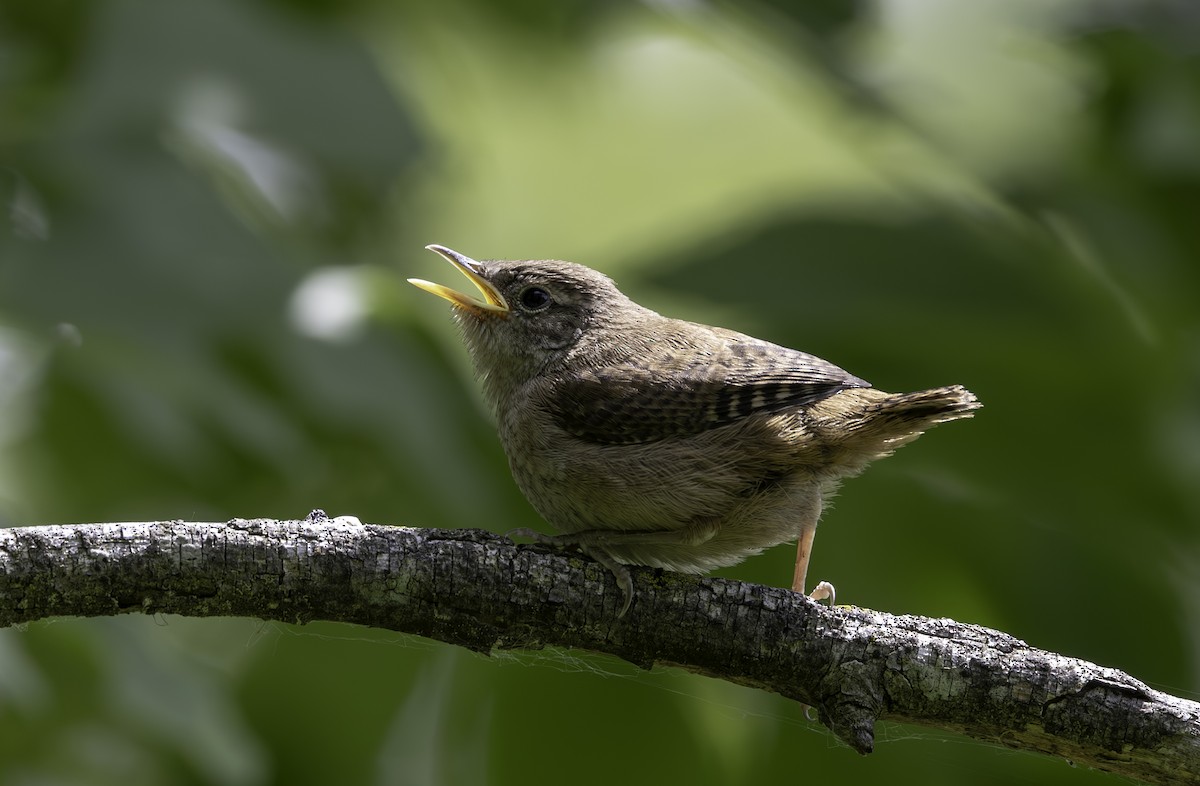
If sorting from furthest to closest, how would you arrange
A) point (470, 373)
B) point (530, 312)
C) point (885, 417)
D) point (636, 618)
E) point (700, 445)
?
point (470, 373), point (530, 312), point (700, 445), point (885, 417), point (636, 618)

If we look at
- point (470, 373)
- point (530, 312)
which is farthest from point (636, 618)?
point (470, 373)

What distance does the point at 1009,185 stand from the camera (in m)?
4.98

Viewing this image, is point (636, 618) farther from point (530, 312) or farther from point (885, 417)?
point (530, 312)

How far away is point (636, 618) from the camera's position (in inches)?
122

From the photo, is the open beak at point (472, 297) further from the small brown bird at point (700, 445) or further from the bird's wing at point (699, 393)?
the bird's wing at point (699, 393)

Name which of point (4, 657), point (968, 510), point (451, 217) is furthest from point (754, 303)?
point (4, 657)

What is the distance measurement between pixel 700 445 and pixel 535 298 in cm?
126

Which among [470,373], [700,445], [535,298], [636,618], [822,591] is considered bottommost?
[636,618]

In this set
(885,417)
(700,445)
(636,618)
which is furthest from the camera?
(700,445)

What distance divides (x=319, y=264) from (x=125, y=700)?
1950 millimetres

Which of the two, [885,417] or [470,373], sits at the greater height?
[470,373]

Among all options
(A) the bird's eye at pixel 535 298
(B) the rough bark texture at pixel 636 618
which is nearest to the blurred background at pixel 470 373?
(A) the bird's eye at pixel 535 298

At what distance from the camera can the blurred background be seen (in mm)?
4133

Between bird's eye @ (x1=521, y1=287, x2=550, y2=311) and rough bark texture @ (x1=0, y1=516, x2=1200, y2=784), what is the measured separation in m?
1.64
